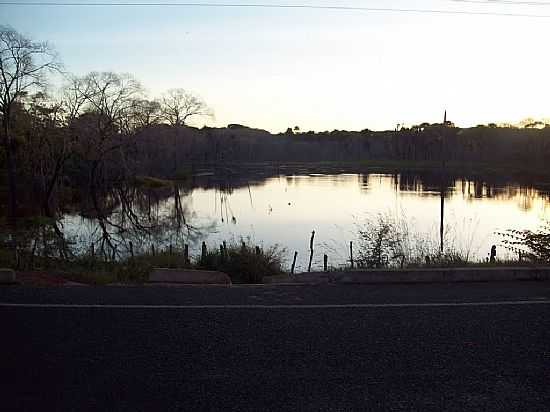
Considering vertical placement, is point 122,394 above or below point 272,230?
above

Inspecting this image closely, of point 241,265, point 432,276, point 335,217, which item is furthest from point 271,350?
point 335,217

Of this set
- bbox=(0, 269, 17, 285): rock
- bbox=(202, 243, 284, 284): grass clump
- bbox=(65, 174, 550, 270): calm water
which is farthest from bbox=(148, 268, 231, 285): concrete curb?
bbox=(65, 174, 550, 270): calm water

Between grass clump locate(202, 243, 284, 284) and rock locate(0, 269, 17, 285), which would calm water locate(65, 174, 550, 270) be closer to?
grass clump locate(202, 243, 284, 284)

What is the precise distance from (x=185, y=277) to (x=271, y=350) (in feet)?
12.1

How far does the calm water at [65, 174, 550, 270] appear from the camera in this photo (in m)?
23.4

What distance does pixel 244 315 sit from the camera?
6320 millimetres

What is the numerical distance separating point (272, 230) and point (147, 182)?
138 ft

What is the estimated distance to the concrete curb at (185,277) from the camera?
28.2ft

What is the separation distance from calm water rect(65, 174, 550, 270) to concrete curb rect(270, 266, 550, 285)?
9549mm

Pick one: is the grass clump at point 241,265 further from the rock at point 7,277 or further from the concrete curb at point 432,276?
the rock at point 7,277

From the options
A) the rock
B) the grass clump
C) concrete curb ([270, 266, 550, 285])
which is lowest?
the grass clump

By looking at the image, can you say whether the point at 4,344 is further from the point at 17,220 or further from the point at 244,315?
the point at 17,220

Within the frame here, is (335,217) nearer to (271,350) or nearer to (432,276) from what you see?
(432,276)

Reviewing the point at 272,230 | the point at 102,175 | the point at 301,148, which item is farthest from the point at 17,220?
the point at 301,148
